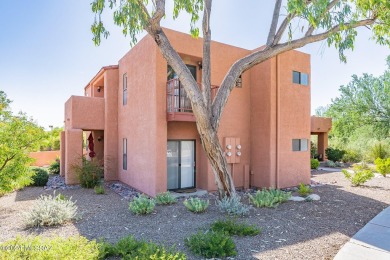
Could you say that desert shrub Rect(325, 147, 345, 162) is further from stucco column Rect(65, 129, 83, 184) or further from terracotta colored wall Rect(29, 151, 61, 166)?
terracotta colored wall Rect(29, 151, 61, 166)

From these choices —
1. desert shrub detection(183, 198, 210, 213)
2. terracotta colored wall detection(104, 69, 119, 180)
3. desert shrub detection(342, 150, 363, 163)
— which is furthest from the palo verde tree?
desert shrub detection(342, 150, 363, 163)

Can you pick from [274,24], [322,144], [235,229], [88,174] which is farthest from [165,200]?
[322,144]

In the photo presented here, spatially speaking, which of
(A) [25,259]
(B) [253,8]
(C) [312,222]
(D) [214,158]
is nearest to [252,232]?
(C) [312,222]

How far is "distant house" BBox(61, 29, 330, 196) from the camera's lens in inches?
383

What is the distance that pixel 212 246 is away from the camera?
452 cm

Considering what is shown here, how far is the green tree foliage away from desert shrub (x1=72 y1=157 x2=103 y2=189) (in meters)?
3.72

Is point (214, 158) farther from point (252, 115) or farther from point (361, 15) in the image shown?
point (361, 15)

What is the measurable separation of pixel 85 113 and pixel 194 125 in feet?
20.1

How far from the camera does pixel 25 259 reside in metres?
3.23

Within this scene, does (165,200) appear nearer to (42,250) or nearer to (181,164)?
(181,164)

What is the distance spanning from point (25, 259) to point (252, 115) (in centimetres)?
1012

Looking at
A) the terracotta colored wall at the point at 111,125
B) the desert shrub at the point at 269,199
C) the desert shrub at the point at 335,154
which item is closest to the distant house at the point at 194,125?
the terracotta colored wall at the point at 111,125

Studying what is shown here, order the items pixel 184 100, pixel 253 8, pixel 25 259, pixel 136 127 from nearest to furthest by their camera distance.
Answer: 1. pixel 25 259
2. pixel 253 8
3. pixel 184 100
4. pixel 136 127

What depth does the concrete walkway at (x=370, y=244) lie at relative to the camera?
184 inches
